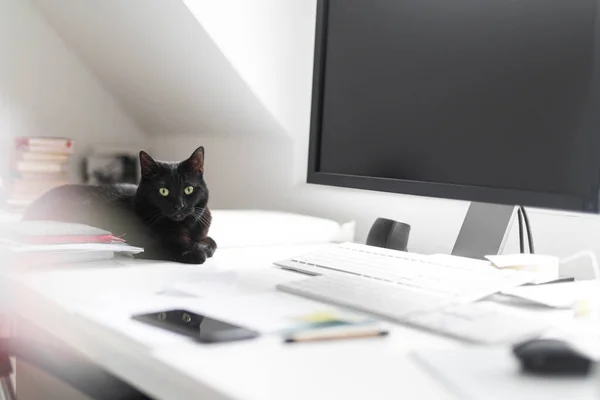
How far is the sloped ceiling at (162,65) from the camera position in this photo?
6.70 ft

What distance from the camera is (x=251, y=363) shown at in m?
0.65

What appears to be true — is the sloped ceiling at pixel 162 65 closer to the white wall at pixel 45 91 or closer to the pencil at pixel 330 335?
the white wall at pixel 45 91

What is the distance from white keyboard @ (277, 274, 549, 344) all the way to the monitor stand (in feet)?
0.77

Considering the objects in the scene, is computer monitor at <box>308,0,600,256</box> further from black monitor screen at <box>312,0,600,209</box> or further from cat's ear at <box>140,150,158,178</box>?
cat's ear at <box>140,150,158,178</box>

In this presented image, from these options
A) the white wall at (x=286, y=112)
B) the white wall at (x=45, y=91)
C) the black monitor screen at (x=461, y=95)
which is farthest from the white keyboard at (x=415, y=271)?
the white wall at (x=45, y=91)

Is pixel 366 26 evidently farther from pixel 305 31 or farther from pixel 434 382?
pixel 305 31

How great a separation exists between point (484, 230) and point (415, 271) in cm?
20

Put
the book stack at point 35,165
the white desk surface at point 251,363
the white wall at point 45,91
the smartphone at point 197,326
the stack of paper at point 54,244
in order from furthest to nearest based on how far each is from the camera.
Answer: the white wall at point 45,91 < the book stack at point 35,165 < the stack of paper at point 54,244 < the smartphone at point 197,326 < the white desk surface at point 251,363

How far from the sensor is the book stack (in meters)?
2.42

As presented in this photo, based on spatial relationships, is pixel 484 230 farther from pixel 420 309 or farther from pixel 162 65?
pixel 162 65

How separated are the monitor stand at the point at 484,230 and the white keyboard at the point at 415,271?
0.07m

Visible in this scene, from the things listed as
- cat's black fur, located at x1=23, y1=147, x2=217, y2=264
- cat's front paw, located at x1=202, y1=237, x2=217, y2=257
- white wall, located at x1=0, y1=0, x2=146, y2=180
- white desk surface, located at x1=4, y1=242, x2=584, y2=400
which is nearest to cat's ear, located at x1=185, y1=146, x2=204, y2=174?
cat's black fur, located at x1=23, y1=147, x2=217, y2=264

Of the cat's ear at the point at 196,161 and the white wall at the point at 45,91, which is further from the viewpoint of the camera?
the white wall at the point at 45,91

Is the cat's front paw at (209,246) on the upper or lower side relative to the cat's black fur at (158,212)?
lower
